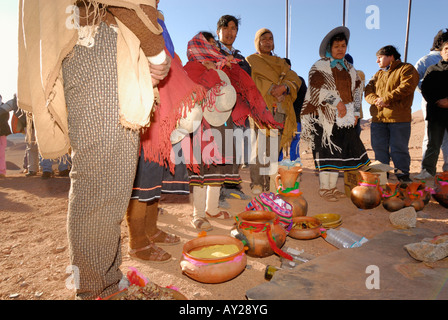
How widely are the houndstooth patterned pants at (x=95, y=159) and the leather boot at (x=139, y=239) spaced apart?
0.80 metres

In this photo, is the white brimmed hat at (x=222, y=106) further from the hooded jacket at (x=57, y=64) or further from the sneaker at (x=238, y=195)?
the sneaker at (x=238, y=195)

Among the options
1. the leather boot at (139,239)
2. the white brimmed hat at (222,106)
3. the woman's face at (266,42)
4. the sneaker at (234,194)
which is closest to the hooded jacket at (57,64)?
the leather boot at (139,239)

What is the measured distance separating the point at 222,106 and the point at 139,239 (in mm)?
1455

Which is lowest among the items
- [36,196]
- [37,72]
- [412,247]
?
[36,196]

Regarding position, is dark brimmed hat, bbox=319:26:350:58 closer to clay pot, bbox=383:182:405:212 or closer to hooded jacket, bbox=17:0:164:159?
clay pot, bbox=383:182:405:212

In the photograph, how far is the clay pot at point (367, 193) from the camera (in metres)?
3.41

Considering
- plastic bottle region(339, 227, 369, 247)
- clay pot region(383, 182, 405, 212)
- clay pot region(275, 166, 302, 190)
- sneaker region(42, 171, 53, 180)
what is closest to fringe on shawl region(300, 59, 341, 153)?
clay pot region(383, 182, 405, 212)

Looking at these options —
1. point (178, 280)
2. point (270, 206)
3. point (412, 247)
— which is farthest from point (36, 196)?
point (412, 247)

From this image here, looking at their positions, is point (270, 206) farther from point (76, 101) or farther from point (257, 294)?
point (76, 101)

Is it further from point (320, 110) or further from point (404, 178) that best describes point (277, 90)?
point (404, 178)

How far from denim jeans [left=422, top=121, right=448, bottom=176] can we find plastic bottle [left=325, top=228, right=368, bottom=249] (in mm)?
3899

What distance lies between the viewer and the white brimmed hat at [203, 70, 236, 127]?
2646mm

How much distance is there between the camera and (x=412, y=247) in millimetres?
1912
